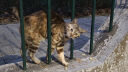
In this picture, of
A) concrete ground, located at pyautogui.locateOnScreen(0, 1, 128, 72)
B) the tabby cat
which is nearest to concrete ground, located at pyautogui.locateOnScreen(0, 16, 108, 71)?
concrete ground, located at pyautogui.locateOnScreen(0, 1, 128, 72)

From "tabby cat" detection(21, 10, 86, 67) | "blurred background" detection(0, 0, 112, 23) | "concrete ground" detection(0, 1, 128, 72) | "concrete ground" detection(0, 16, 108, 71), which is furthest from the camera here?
"blurred background" detection(0, 0, 112, 23)

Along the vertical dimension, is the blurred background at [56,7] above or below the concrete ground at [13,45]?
above

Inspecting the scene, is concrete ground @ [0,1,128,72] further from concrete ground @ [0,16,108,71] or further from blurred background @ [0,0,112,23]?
blurred background @ [0,0,112,23]

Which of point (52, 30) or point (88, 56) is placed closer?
point (52, 30)

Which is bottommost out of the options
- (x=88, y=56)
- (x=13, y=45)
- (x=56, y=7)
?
(x=13, y=45)

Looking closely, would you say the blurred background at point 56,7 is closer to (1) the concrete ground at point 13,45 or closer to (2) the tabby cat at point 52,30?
(1) the concrete ground at point 13,45

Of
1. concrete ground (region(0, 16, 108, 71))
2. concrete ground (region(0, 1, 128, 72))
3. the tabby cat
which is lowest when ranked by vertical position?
concrete ground (region(0, 16, 108, 71))

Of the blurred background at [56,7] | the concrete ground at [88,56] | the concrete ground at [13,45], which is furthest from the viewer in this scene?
the blurred background at [56,7]

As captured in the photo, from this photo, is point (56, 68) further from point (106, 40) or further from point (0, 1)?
point (0, 1)

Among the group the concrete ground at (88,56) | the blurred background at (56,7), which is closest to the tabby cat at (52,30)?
the concrete ground at (88,56)

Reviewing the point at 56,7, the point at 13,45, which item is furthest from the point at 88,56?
the point at 56,7

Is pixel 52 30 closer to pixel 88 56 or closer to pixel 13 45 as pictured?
pixel 88 56

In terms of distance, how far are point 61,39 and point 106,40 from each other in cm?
65

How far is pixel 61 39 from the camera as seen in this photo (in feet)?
9.21
